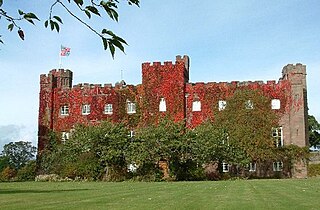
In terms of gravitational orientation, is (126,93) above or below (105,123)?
above

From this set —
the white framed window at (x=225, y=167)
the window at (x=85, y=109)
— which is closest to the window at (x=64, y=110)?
the window at (x=85, y=109)

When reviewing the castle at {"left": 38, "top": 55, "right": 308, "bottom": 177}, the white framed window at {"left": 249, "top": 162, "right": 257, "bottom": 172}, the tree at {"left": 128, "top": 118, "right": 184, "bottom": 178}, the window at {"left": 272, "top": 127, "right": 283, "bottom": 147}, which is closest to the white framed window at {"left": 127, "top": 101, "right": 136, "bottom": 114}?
the castle at {"left": 38, "top": 55, "right": 308, "bottom": 177}

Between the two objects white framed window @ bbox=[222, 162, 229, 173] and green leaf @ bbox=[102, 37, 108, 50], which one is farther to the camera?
white framed window @ bbox=[222, 162, 229, 173]

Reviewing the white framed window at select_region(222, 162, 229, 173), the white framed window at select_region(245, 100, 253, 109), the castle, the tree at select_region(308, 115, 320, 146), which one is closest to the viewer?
the white framed window at select_region(222, 162, 229, 173)

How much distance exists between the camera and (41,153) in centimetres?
4594

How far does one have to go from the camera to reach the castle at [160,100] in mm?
43188

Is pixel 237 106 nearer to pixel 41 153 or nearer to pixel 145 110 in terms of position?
pixel 145 110

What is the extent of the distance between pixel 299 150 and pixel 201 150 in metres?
10.1

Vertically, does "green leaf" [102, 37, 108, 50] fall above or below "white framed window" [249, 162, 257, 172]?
above

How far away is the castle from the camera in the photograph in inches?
1700

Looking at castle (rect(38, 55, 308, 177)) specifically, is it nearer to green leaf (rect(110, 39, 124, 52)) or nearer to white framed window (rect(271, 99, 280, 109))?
white framed window (rect(271, 99, 280, 109))

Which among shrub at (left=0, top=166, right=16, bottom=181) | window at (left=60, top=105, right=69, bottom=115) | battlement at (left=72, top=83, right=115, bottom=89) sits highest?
battlement at (left=72, top=83, right=115, bottom=89)

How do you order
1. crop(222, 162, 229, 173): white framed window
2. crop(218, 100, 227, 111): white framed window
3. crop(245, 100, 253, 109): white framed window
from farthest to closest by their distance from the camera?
crop(218, 100, 227, 111): white framed window < crop(245, 100, 253, 109): white framed window < crop(222, 162, 229, 173): white framed window

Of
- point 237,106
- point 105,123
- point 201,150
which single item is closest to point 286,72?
point 237,106
